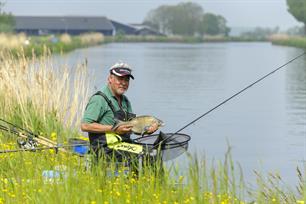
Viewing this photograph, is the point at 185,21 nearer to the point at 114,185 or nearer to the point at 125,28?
the point at 125,28

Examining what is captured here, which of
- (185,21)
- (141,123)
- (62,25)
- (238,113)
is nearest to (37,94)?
(141,123)

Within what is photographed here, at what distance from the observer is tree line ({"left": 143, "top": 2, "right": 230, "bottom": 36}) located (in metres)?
180

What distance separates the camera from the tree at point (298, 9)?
387 feet

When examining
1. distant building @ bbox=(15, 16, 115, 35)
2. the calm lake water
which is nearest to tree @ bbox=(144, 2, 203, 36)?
distant building @ bbox=(15, 16, 115, 35)

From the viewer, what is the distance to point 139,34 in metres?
161

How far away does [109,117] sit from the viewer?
704cm

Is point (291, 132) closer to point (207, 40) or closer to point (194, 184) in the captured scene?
point (194, 184)

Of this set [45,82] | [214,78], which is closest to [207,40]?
[214,78]

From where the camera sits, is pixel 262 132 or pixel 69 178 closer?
pixel 69 178

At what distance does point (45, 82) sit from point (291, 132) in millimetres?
7208

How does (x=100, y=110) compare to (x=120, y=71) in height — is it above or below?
below

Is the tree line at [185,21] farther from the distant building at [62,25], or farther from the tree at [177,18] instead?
the distant building at [62,25]

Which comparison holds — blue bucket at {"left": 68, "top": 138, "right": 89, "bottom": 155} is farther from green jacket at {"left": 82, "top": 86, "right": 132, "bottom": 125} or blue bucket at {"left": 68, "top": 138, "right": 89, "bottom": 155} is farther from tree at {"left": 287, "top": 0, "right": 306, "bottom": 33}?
tree at {"left": 287, "top": 0, "right": 306, "bottom": 33}

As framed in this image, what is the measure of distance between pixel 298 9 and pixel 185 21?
63.5 meters
